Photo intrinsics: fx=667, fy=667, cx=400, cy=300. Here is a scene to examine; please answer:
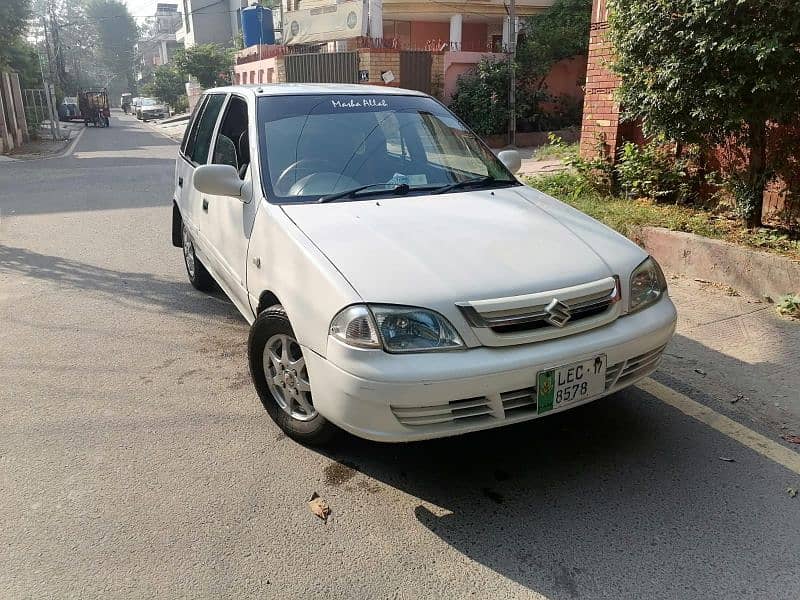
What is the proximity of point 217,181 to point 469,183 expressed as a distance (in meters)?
1.44

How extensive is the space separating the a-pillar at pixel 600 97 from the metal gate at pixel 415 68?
10.7 m

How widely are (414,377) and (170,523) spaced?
4.01 feet

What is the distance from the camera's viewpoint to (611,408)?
12.3ft

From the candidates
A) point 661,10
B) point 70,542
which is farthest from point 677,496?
point 661,10

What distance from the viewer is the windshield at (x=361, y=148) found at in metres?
3.69

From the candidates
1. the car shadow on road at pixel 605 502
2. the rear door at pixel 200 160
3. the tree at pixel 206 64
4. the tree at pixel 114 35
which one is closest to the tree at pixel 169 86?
the tree at pixel 206 64

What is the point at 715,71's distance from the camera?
5430 mm

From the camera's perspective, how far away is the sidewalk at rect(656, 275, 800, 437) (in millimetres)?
3750

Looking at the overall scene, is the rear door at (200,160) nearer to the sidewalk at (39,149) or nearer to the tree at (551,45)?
the tree at (551,45)

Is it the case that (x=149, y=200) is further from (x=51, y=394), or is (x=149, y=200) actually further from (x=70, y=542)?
(x=70, y=542)

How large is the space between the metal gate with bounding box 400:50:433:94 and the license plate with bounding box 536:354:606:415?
16289 mm

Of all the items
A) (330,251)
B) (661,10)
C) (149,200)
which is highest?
(661,10)

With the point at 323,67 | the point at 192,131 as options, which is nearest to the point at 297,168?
the point at 192,131

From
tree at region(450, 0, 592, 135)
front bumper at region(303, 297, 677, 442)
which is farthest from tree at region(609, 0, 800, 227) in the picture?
tree at region(450, 0, 592, 135)
